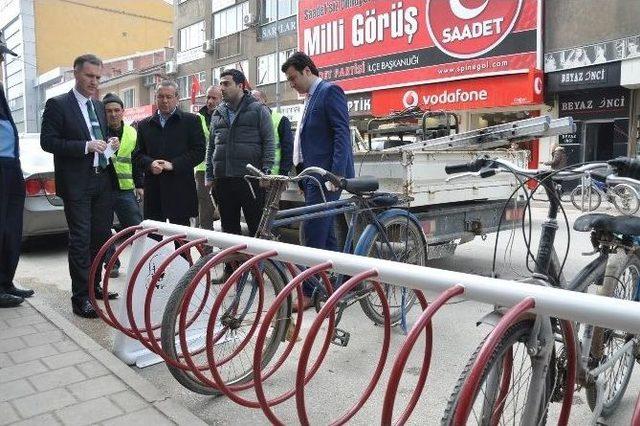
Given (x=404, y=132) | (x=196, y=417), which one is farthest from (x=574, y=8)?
(x=196, y=417)

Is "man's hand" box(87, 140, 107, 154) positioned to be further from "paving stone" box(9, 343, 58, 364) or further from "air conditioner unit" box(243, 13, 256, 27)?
"air conditioner unit" box(243, 13, 256, 27)

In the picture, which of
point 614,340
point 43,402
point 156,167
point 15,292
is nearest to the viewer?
point 614,340

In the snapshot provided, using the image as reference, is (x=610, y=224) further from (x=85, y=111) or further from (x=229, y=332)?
(x=85, y=111)

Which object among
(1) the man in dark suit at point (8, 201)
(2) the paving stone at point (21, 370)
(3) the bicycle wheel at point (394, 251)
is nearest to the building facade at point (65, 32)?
(1) the man in dark suit at point (8, 201)

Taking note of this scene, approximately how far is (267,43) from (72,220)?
2638 centimetres

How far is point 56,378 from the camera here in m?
3.14

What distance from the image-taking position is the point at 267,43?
2922 cm

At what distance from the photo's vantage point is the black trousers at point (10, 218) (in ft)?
15.0

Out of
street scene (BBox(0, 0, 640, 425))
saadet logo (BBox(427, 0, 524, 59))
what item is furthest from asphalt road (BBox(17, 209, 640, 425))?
saadet logo (BBox(427, 0, 524, 59))

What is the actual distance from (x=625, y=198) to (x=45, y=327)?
369 centimetres

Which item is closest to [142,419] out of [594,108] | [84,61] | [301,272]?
[301,272]

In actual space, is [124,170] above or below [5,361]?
above

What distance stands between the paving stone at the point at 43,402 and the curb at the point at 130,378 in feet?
0.98

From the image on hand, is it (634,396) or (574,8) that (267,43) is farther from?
(634,396)
